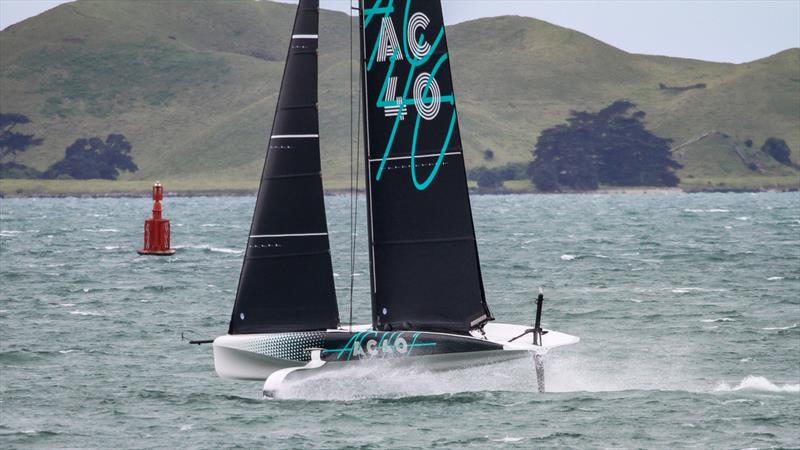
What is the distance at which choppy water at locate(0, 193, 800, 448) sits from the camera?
2070cm

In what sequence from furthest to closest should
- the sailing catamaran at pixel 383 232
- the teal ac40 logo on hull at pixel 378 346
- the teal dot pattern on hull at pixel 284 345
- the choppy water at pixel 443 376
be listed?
the teal dot pattern on hull at pixel 284 345
the teal ac40 logo on hull at pixel 378 346
the sailing catamaran at pixel 383 232
the choppy water at pixel 443 376

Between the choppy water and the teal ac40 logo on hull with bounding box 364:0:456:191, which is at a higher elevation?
the teal ac40 logo on hull with bounding box 364:0:456:191

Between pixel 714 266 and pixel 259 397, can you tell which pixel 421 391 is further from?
pixel 714 266

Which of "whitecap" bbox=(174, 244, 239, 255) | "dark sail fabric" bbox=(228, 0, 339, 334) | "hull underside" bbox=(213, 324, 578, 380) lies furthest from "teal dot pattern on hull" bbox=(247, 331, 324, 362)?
"whitecap" bbox=(174, 244, 239, 255)

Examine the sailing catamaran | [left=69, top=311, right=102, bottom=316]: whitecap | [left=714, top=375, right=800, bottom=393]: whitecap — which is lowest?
[left=714, top=375, right=800, bottom=393]: whitecap

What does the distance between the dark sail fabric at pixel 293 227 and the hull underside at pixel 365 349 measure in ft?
1.10

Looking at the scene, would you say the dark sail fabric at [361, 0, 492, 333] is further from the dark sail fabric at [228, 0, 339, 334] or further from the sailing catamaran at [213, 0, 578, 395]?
the dark sail fabric at [228, 0, 339, 334]

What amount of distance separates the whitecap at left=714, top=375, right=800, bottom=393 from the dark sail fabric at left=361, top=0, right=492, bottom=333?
5323 millimetres

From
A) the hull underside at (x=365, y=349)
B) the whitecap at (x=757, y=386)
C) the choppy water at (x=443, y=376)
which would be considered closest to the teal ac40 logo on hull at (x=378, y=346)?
the hull underside at (x=365, y=349)

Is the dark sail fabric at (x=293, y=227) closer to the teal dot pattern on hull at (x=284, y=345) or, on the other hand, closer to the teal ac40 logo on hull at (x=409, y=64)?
the teal dot pattern on hull at (x=284, y=345)

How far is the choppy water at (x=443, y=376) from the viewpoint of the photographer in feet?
67.9

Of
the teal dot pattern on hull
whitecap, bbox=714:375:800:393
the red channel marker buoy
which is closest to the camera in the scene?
the teal dot pattern on hull

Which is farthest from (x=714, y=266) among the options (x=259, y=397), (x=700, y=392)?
A: (x=259, y=397)

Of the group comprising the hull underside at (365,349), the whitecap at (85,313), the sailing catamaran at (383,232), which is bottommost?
the whitecap at (85,313)
